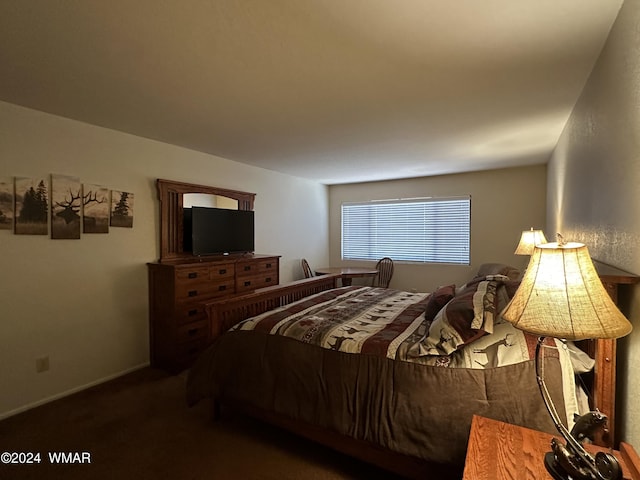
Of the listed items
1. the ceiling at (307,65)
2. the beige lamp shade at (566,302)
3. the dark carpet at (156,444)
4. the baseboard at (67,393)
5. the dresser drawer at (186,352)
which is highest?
the ceiling at (307,65)

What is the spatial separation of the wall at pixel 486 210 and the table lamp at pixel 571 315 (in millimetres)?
4155

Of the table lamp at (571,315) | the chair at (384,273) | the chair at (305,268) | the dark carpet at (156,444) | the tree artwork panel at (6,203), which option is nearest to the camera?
the table lamp at (571,315)

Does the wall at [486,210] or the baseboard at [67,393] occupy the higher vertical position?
the wall at [486,210]

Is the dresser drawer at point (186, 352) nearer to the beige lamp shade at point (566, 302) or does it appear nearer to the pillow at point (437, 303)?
the pillow at point (437, 303)

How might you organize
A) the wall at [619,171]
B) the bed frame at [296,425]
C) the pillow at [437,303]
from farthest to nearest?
the pillow at [437,303], the bed frame at [296,425], the wall at [619,171]

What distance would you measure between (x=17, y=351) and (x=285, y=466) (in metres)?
2.27

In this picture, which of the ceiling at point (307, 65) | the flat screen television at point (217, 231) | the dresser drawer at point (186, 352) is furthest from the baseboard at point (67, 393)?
the ceiling at point (307, 65)

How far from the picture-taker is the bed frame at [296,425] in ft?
5.21

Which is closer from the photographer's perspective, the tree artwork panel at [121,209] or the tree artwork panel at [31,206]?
the tree artwork panel at [31,206]

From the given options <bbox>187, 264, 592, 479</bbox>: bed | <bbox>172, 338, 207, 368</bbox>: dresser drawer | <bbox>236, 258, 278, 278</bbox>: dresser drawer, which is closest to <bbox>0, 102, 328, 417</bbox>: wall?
<bbox>172, 338, 207, 368</bbox>: dresser drawer

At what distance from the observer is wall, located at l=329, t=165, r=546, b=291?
457 centimetres

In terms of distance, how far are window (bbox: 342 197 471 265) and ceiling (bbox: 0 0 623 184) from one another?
81.3 inches

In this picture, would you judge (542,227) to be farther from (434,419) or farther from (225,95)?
(225,95)

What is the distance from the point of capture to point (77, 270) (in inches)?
109
